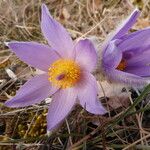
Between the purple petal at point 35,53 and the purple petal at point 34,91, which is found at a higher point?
the purple petal at point 35,53

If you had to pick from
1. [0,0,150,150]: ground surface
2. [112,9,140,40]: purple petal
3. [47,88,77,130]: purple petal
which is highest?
[112,9,140,40]: purple petal

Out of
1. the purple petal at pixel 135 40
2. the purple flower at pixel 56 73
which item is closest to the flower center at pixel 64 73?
the purple flower at pixel 56 73

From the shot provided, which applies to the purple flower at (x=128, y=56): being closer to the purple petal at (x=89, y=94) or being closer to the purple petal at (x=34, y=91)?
the purple petal at (x=89, y=94)

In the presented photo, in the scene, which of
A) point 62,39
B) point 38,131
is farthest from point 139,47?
point 38,131

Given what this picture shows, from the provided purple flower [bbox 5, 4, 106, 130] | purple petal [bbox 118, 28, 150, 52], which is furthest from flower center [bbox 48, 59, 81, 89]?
purple petal [bbox 118, 28, 150, 52]

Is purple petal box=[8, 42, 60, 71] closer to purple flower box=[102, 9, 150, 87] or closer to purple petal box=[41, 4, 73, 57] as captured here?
purple petal box=[41, 4, 73, 57]
